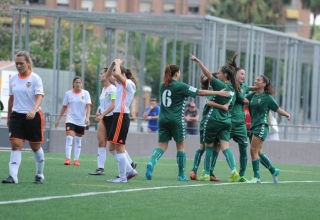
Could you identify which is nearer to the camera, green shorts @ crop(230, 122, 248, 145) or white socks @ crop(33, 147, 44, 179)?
white socks @ crop(33, 147, 44, 179)

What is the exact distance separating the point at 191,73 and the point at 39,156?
31728 mm

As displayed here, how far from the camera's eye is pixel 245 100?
15984 mm

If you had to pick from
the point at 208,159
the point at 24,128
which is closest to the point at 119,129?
the point at 24,128

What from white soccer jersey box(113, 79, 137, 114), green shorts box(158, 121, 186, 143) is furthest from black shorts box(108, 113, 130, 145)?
green shorts box(158, 121, 186, 143)

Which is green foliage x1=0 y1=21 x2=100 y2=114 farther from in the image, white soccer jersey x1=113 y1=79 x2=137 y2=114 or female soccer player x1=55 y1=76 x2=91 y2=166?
white soccer jersey x1=113 y1=79 x2=137 y2=114

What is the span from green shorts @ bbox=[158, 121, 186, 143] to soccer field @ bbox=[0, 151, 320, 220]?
695 millimetres

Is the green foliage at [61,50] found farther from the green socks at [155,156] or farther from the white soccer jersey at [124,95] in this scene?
the white soccer jersey at [124,95]

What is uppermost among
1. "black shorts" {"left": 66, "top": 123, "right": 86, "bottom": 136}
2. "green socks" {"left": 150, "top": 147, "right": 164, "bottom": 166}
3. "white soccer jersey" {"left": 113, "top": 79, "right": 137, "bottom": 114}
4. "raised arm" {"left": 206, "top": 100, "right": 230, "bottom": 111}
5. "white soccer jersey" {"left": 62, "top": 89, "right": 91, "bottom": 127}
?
"white soccer jersey" {"left": 113, "top": 79, "right": 137, "bottom": 114}

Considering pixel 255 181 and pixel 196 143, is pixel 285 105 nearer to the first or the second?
pixel 196 143

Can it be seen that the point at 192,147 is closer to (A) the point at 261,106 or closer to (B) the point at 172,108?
(A) the point at 261,106

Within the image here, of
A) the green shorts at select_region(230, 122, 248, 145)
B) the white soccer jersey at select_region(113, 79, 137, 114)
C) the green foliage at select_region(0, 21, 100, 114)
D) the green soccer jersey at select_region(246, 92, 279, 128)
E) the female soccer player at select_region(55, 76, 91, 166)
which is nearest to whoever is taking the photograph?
the white soccer jersey at select_region(113, 79, 137, 114)

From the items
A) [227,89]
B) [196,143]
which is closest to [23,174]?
[227,89]

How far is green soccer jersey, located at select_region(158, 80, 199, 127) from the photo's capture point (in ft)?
49.0

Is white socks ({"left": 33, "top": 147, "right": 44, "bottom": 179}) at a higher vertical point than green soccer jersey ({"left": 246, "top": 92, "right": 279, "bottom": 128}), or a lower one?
lower
